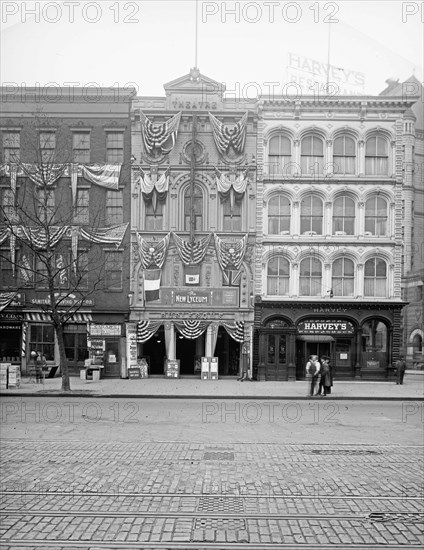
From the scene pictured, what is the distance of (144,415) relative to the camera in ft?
51.4

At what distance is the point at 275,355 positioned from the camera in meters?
29.9

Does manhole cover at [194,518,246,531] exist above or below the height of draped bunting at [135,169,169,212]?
below

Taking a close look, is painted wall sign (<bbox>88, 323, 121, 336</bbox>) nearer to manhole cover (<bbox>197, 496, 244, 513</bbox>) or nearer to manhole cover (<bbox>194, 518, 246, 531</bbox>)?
manhole cover (<bbox>197, 496, 244, 513</bbox>)

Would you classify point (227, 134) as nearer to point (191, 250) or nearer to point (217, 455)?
point (191, 250)

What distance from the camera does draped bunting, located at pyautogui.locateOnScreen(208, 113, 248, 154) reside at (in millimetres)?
29719

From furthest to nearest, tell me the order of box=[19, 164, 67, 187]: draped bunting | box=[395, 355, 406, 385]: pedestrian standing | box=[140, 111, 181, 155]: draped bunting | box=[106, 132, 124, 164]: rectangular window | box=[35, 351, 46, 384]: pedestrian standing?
box=[106, 132, 124, 164]: rectangular window, box=[140, 111, 181, 155]: draped bunting, box=[395, 355, 406, 385]: pedestrian standing, box=[35, 351, 46, 384]: pedestrian standing, box=[19, 164, 67, 187]: draped bunting

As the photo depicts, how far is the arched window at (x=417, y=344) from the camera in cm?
4531

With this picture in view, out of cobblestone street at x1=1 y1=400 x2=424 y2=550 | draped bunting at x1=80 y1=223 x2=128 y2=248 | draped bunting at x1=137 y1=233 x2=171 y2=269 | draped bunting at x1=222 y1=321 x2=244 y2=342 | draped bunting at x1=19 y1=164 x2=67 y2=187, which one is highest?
draped bunting at x1=19 y1=164 x2=67 y2=187

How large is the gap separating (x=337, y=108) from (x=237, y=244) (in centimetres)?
953

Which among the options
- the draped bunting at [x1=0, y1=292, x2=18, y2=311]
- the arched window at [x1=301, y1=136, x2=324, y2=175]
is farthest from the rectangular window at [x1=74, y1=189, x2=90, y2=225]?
the arched window at [x1=301, y1=136, x2=324, y2=175]

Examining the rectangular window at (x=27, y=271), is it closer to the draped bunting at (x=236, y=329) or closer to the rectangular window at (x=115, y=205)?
the rectangular window at (x=115, y=205)

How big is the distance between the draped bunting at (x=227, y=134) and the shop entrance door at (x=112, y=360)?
485 inches

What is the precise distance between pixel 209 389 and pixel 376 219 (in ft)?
46.4

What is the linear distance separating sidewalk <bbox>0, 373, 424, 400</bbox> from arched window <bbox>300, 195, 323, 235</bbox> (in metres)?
8.48
